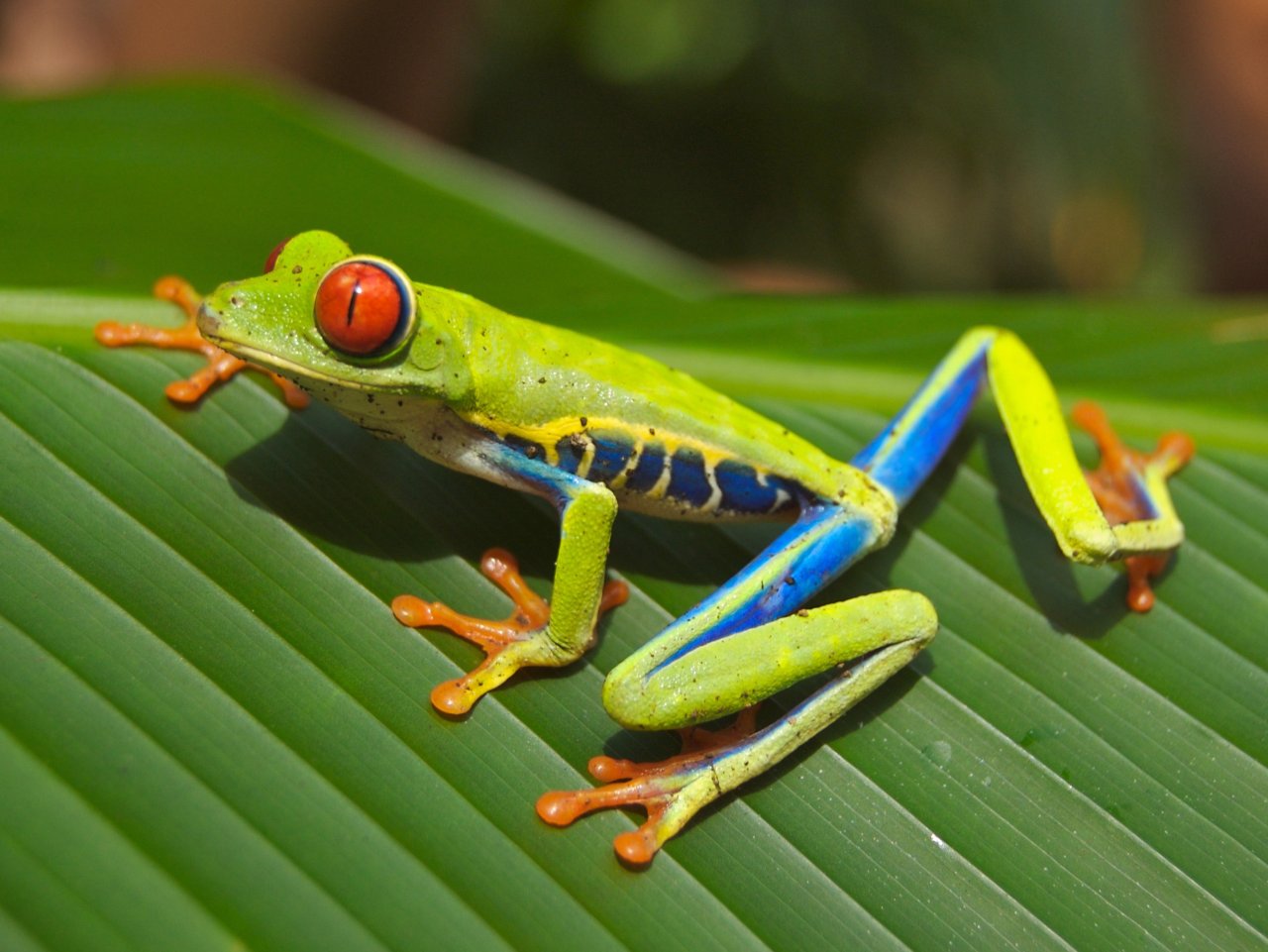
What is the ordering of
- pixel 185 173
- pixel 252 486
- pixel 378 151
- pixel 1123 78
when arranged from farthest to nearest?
pixel 1123 78 → pixel 378 151 → pixel 185 173 → pixel 252 486

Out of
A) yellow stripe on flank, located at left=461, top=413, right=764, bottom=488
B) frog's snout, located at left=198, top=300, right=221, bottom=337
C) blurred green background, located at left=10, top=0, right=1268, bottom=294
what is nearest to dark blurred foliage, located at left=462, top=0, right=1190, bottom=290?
blurred green background, located at left=10, top=0, right=1268, bottom=294

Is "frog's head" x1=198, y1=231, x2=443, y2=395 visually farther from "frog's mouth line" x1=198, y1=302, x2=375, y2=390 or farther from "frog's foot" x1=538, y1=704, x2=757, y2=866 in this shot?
"frog's foot" x1=538, y1=704, x2=757, y2=866

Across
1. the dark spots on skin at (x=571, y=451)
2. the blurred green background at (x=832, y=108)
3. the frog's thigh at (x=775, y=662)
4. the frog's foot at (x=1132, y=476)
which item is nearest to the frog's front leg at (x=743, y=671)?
the frog's thigh at (x=775, y=662)

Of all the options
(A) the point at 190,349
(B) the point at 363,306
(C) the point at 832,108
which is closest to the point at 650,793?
(B) the point at 363,306

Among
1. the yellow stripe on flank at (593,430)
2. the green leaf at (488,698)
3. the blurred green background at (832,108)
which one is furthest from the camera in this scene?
the blurred green background at (832,108)

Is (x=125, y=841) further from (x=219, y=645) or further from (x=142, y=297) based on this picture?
(x=142, y=297)

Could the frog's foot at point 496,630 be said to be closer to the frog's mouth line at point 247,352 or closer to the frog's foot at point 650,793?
the frog's foot at point 650,793

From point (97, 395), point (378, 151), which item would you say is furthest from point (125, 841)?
point (378, 151)
